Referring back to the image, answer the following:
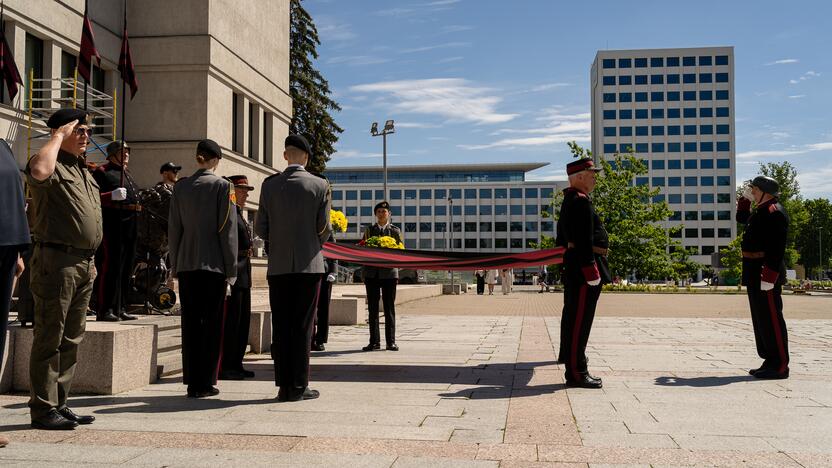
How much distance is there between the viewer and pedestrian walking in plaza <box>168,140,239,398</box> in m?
5.92

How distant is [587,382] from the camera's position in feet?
21.4

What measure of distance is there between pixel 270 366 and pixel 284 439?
349cm

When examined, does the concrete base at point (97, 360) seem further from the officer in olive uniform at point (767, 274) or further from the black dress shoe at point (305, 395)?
the officer in olive uniform at point (767, 274)

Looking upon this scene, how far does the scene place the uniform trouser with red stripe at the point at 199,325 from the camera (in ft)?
19.4

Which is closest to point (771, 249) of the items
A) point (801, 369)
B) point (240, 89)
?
point (801, 369)

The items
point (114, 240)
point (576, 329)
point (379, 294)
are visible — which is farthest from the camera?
point (379, 294)

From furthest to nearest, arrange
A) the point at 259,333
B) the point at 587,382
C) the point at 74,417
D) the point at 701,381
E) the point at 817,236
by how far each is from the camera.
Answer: the point at 817,236 → the point at 259,333 → the point at 701,381 → the point at 587,382 → the point at 74,417

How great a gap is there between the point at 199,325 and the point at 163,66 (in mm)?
22394

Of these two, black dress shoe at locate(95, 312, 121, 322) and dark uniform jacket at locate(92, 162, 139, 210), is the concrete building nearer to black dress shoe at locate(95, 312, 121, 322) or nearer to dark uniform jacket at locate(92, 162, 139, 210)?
dark uniform jacket at locate(92, 162, 139, 210)

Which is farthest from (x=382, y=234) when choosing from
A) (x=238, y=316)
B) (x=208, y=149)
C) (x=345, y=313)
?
(x=345, y=313)

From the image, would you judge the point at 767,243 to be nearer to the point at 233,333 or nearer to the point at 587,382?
the point at 587,382

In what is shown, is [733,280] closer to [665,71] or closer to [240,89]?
[665,71]

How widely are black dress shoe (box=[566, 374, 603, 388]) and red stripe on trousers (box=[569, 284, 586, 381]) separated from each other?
42 mm

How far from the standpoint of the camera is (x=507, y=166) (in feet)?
415
